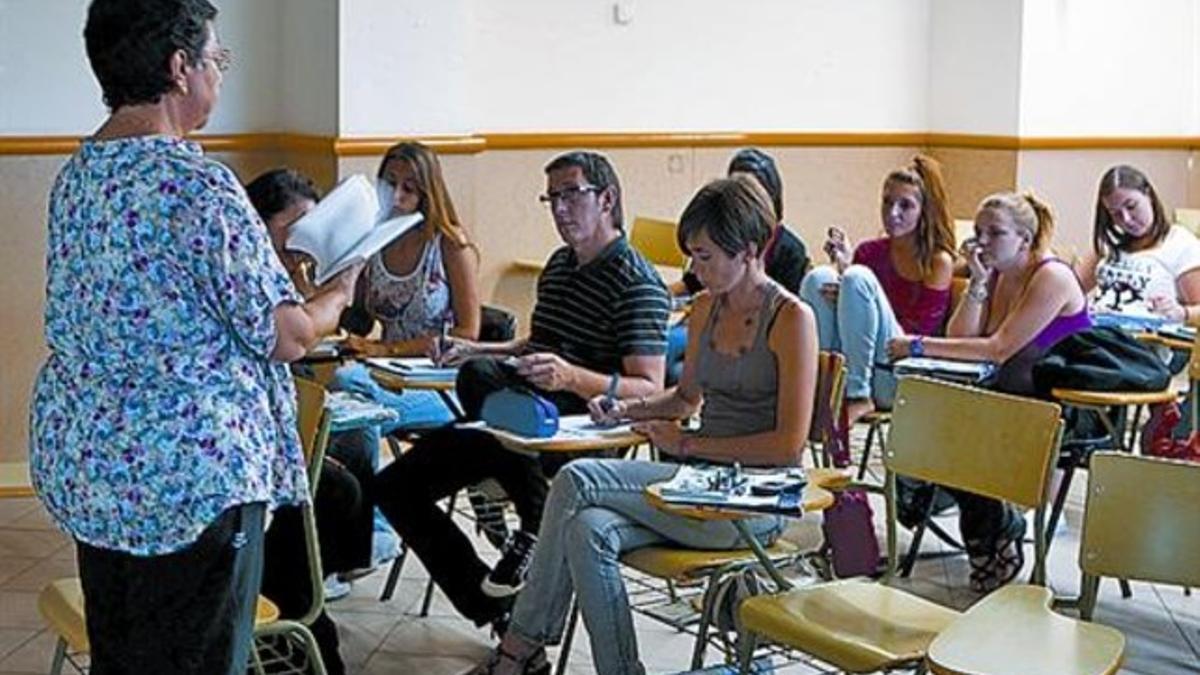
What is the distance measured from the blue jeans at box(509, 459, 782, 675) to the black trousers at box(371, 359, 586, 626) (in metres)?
0.46

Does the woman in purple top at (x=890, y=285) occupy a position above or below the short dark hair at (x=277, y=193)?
below

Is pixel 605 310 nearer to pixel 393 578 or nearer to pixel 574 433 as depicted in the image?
pixel 574 433

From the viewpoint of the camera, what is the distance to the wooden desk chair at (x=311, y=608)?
308 cm

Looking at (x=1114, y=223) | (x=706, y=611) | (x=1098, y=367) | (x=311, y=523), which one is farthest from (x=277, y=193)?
(x=1114, y=223)

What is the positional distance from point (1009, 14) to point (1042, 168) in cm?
67

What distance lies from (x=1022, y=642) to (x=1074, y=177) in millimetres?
5191

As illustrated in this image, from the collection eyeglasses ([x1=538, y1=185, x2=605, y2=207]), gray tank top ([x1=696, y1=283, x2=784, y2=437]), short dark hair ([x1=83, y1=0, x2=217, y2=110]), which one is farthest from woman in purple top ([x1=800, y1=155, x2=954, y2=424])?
short dark hair ([x1=83, y1=0, x2=217, y2=110])

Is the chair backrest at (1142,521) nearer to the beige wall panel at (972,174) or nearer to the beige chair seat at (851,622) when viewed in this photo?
the beige chair seat at (851,622)

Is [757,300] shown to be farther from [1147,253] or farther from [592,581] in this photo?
[1147,253]

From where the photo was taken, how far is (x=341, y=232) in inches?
107

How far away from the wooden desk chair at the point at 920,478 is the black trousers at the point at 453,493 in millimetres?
932

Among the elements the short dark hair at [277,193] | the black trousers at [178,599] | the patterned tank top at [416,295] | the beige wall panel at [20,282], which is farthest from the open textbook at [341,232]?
the beige wall panel at [20,282]

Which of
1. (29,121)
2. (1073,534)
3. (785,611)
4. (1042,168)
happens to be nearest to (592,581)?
(785,611)

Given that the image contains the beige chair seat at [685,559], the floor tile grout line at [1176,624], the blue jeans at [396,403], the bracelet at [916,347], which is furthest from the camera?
the bracelet at [916,347]
